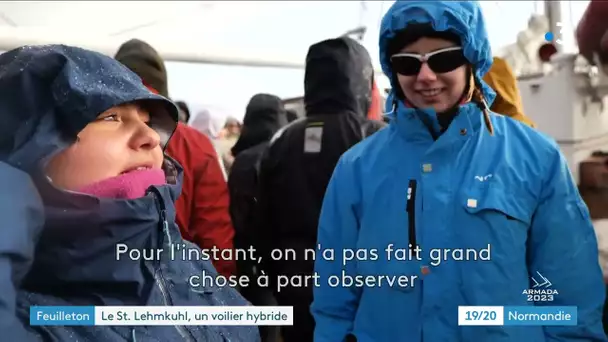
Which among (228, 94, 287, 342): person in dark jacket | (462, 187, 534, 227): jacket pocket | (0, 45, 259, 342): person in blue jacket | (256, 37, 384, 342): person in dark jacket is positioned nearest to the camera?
(0, 45, 259, 342): person in blue jacket

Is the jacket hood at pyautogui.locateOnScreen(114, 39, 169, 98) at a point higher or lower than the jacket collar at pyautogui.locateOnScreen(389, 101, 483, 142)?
higher

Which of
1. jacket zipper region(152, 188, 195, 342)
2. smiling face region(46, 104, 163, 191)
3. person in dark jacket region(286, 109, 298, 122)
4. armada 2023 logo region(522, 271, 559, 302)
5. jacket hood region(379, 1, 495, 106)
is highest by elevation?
jacket hood region(379, 1, 495, 106)

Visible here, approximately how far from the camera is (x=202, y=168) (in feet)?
3.05

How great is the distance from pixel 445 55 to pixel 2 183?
48cm

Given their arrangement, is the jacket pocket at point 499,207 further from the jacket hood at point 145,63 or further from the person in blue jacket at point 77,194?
the jacket hood at point 145,63

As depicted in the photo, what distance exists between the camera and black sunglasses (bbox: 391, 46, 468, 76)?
2.11 ft

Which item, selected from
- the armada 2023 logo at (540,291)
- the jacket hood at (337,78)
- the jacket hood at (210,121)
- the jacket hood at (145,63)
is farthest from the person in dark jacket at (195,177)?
the jacket hood at (210,121)

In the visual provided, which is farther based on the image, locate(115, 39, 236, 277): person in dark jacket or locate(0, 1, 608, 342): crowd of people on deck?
locate(115, 39, 236, 277): person in dark jacket

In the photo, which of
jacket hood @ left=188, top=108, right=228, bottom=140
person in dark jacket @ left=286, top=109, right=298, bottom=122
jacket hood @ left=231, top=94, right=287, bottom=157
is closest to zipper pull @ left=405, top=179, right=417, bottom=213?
jacket hood @ left=231, top=94, right=287, bottom=157

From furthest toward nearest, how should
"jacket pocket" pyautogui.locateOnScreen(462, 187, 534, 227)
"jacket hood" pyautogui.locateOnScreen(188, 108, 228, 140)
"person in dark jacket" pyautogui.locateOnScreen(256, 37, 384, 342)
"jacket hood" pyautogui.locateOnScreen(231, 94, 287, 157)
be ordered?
"jacket hood" pyautogui.locateOnScreen(188, 108, 228, 140), "jacket hood" pyautogui.locateOnScreen(231, 94, 287, 157), "person in dark jacket" pyautogui.locateOnScreen(256, 37, 384, 342), "jacket pocket" pyautogui.locateOnScreen(462, 187, 534, 227)

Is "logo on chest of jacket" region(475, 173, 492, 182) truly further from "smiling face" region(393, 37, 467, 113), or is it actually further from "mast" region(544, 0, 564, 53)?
"mast" region(544, 0, 564, 53)

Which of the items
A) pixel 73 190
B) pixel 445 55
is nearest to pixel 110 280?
pixel 73 190

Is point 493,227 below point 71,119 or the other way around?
below

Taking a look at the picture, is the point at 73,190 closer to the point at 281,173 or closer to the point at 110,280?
the point at 110,280
